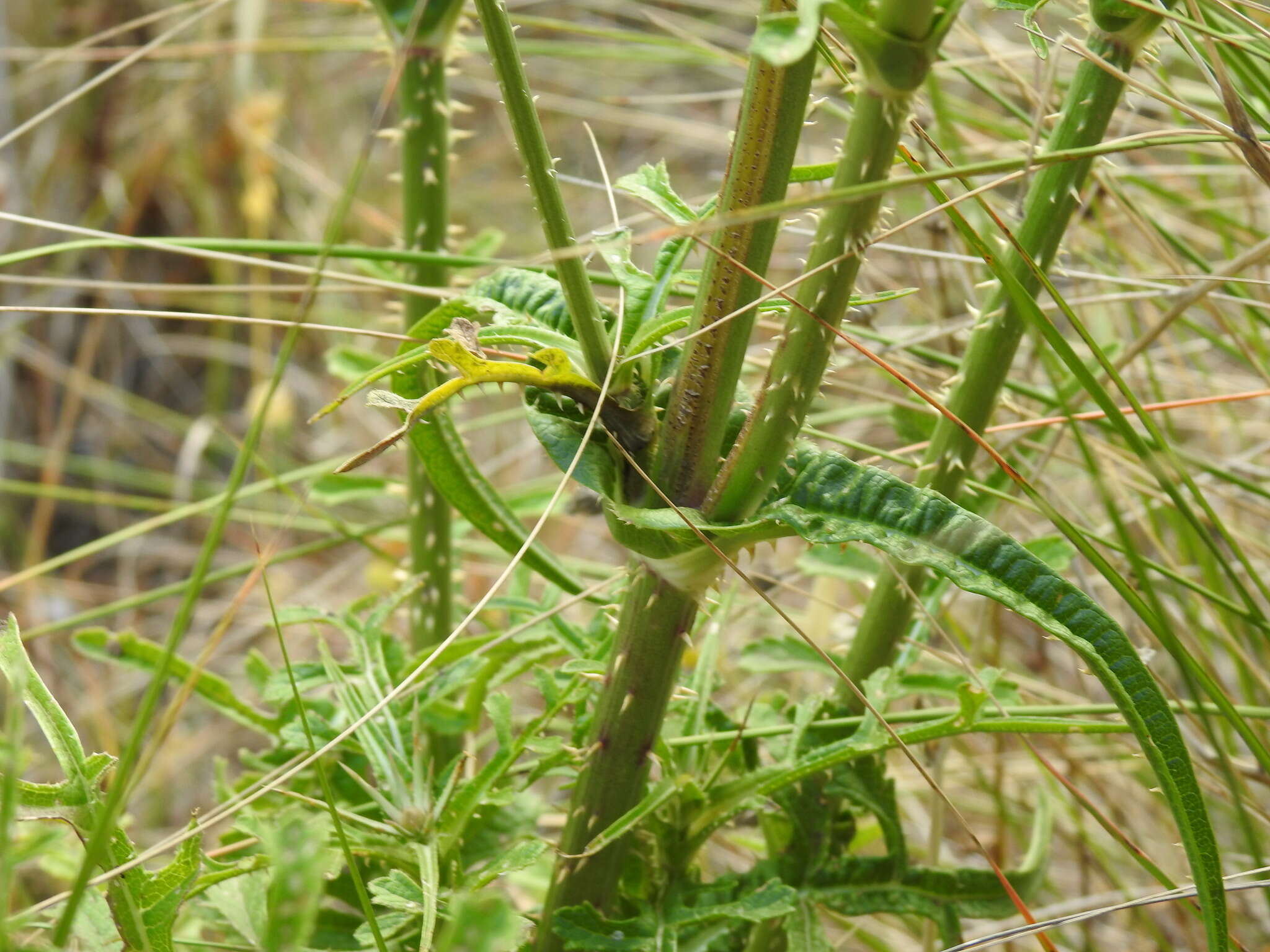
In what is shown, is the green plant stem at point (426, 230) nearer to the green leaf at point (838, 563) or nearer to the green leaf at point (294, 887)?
the green leaf at point (838, 563)

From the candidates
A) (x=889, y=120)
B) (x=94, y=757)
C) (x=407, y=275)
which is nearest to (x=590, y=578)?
(x=407, y=275)

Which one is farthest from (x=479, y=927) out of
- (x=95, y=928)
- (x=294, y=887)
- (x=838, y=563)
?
(x=838, y=563)

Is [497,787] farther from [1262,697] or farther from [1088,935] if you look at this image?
[1262,697]

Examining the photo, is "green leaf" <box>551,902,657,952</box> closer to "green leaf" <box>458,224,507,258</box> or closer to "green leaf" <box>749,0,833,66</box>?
"green leaf" <box>749,0,833,66</box>

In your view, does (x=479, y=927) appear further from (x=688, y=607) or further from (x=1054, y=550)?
(x=1054, y=550)

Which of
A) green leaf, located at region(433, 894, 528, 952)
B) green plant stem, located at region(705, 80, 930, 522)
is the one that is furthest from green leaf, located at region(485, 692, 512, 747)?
green leaf, located at region(433, 894, 528, 952)

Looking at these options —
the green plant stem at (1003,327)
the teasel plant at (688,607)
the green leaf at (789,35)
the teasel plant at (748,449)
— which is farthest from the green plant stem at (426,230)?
the green leaf at (789,35)
